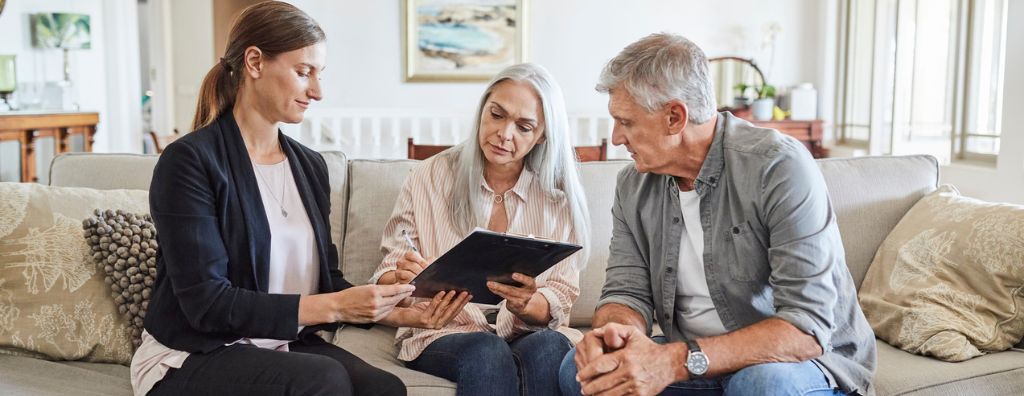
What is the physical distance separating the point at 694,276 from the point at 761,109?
4.36 m

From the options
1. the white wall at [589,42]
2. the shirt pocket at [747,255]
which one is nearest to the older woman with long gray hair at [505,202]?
the shirt pocket at [747,255]

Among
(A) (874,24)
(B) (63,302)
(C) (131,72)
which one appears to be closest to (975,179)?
(A) (874,24)

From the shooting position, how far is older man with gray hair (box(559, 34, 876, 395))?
4.99 ft

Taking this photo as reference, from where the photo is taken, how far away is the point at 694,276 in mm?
1735

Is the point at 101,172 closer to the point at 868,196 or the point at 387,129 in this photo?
the point at 868,196

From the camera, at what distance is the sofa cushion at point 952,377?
188 centimetres

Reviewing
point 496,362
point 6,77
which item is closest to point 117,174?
point 496,362

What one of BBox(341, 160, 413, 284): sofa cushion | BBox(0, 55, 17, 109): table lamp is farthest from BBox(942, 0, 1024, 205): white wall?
BBox(0, 55, 17, 109): table lamp

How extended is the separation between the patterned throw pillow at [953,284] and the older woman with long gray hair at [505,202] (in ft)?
2.48

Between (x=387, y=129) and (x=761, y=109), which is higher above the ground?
(x=761, y=109)

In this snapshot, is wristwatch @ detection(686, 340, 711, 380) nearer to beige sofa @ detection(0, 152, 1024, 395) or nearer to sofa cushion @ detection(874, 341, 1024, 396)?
sofa cushion @ detection(874, 341, 1024, 396)

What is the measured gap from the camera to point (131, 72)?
7035mm

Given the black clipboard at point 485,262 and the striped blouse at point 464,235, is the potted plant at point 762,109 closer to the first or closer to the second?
the striped blouse at point 464,235

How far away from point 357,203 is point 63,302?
0.73 meters
